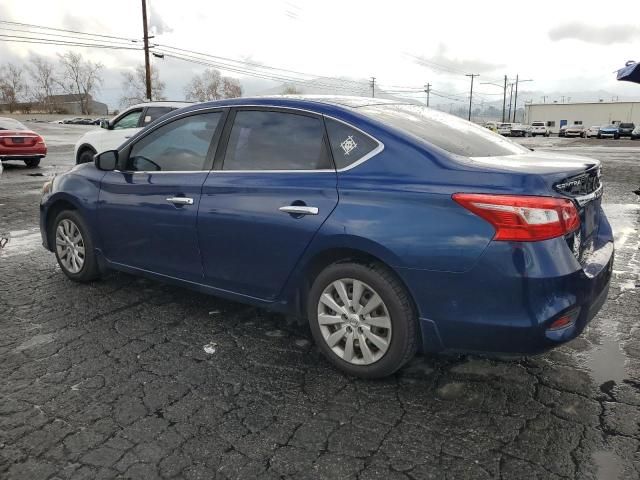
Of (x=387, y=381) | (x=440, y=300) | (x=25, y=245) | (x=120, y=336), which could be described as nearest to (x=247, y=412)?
(x=387, y=381)

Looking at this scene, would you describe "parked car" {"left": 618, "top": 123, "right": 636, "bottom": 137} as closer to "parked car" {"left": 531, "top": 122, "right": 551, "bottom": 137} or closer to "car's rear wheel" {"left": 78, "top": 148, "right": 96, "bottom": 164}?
"parked car" {"left": 531, "top": 122, "right": 551, "bottom": 137}

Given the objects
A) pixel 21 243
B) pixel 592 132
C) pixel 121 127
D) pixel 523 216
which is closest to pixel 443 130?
pixel 523 216

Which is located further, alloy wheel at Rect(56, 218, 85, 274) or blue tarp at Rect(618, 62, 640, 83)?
blue tarp at Rect(618, 62, 640, 83)

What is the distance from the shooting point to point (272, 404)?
9.26ft

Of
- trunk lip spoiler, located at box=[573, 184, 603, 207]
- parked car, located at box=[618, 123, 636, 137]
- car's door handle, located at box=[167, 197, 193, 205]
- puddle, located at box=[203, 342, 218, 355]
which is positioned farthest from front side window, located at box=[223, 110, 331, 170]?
parked car, located at box=[618, 123, 636, 137]

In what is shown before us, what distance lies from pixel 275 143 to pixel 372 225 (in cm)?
98

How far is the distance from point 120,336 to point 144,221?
2.93 ft

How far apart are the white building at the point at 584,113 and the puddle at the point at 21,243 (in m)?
86.0

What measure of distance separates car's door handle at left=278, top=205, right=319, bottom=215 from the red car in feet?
48.0

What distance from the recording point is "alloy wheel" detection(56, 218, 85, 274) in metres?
4.66

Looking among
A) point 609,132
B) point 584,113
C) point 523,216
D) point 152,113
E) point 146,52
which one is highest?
point 146,52

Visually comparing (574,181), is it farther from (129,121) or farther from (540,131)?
(540,131)

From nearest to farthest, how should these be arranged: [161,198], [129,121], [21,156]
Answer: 1. [161,198]
2. [129,121]
3. [21,156]

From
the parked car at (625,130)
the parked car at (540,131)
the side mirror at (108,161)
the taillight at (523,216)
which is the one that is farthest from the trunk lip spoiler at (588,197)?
the parked car at (540,131)
